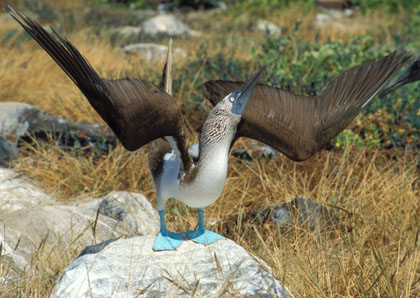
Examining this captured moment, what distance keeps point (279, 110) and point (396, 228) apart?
1.27m

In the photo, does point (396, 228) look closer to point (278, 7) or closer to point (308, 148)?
point (308, 148)

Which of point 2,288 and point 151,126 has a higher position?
point 151,126

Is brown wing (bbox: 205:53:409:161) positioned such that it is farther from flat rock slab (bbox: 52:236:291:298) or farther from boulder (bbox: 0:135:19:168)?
boulder (bbox: 0:135:19:168)

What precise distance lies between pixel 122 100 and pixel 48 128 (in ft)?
10.4

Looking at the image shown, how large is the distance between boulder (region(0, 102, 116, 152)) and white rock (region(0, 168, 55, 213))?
0.61 metres

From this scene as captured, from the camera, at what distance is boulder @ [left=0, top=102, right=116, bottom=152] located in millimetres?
5262

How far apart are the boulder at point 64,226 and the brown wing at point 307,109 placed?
3.35 feet

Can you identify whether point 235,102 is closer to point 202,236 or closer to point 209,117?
point 209,117

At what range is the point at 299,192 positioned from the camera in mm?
4453

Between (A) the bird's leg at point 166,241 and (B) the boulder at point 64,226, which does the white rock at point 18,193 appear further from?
(A) the bird's leg at point 166,241

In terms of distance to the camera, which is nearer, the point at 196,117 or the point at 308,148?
the point at 308,148

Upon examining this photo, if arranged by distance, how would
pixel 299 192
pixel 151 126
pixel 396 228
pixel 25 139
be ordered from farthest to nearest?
pixel 25 139 < pixel 299 192 < pixel 396 228 < pixel 151 126

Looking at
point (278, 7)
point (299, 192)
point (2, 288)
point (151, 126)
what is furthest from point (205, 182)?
point (278, 7)

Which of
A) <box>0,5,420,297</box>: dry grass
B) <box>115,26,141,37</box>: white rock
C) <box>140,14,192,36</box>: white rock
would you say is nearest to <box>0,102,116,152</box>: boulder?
<box>0,5,420,297</box>: dry grass
